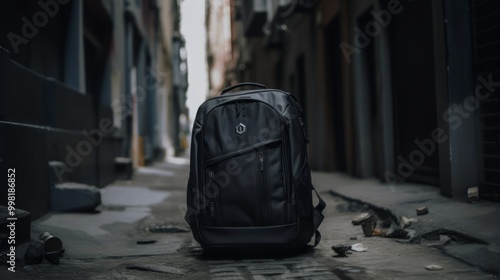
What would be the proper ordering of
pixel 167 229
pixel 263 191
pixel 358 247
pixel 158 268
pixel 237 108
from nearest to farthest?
pixel 158 268 < pixel 263 191 < pixel 237 108 < pixel 358 247 < pixel 167 229

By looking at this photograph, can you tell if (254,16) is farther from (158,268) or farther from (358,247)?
(158,268)

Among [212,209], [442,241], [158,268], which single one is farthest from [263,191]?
[442,241]

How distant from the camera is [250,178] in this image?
10.8ft

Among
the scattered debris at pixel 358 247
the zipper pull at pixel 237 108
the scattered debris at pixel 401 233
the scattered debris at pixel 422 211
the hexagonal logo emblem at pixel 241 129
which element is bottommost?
the scattered debris at pixel 358 247

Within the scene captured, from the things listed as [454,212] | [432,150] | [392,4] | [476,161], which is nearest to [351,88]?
[392,4]

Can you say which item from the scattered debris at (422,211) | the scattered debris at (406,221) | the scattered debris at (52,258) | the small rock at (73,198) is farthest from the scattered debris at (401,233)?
the small rock at (73,198)

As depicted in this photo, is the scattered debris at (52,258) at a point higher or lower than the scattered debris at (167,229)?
higher

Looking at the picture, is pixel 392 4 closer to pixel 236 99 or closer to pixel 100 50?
pixel 236 99

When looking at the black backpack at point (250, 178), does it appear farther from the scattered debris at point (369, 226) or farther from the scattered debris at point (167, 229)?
the scattered debris at point (167, 229)

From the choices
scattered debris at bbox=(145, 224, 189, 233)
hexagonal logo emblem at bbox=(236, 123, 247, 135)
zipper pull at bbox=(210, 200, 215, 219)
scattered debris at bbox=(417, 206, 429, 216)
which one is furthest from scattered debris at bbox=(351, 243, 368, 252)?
scattered debris at bbox=(145, 224, 189, 233)

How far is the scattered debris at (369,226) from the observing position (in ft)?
13.1

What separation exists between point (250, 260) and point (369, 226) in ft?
3.62

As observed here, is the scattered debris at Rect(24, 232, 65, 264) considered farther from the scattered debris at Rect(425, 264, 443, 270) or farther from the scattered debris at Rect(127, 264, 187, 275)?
the scattered debris at Rect(425, 264, 443, 270)

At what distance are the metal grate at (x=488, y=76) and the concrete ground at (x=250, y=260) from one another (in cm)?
34
